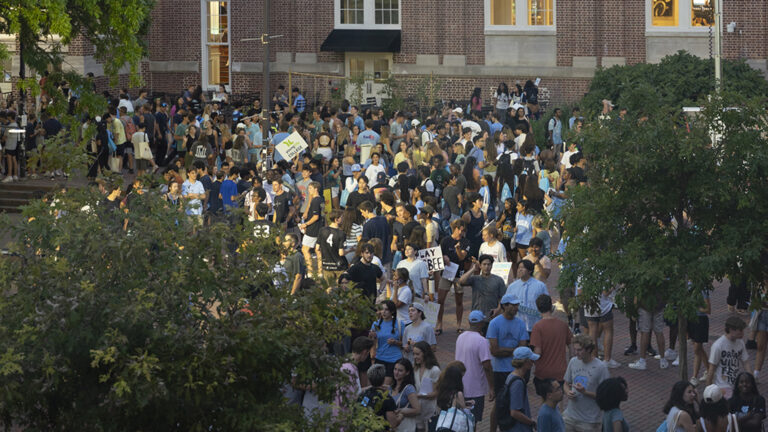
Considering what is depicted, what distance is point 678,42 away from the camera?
134 ft

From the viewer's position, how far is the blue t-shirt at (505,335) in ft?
40.6

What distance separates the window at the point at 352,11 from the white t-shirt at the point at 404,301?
30638 millimetres

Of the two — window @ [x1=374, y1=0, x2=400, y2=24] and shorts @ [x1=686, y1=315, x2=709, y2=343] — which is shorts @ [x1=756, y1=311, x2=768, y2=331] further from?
window @ [x1=374, y1=0, x2=400, y2=24]

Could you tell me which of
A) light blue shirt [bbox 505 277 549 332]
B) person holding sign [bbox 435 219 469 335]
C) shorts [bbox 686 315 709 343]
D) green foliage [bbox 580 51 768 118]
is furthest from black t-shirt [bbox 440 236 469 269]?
green foliage [bbox 580 51 768 118]

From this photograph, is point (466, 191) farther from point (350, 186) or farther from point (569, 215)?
point (569, 215)

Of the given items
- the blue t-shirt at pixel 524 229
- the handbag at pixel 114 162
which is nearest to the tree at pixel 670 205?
the blue t-shirt at pixel 524 229

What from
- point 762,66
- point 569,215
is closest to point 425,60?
point 762,66

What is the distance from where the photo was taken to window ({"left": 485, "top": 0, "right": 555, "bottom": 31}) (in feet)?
138

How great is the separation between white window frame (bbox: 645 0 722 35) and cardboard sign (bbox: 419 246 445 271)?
90.1 feet

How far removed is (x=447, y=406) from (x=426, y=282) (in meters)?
5.79

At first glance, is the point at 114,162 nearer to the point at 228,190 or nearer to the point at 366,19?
the point at 228,190

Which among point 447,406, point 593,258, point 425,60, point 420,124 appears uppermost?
point 425,60

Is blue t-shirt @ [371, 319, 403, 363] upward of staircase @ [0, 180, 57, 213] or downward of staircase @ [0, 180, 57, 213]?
downward

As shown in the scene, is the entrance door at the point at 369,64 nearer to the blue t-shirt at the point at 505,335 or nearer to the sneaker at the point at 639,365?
the sneaker at the point at 639,365
